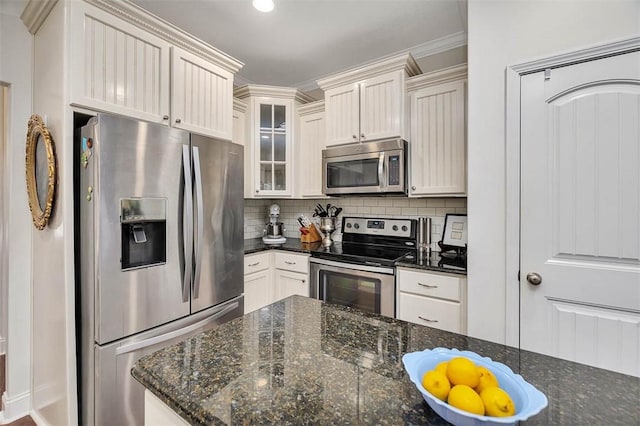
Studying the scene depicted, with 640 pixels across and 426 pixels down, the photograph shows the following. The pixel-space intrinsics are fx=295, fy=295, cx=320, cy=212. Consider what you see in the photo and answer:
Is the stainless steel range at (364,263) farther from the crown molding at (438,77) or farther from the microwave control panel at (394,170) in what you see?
the crown molding at (438,77)

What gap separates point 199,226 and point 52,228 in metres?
0.74

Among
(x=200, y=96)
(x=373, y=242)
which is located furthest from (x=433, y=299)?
(x=200, y=96)

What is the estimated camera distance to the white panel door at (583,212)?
4.50 ft

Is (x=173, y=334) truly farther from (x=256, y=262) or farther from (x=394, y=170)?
(x=394, y=170)

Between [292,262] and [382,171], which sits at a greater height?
[382,171]

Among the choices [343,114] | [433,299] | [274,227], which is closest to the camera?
[433,299]

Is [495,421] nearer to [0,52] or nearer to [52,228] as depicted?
[52,228]

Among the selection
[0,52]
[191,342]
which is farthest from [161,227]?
[0,52]

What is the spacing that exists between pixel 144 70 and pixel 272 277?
193cm

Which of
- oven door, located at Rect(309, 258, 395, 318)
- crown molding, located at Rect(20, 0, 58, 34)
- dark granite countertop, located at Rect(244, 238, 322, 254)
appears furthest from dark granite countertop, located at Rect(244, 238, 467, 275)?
crown molding, located at Rect(20, 0, 58, 34)

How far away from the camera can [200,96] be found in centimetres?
211

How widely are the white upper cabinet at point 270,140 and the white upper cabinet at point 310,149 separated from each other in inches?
3.6

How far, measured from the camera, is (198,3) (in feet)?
6.59

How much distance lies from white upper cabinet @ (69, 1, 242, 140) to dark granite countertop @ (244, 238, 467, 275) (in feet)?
3.66
